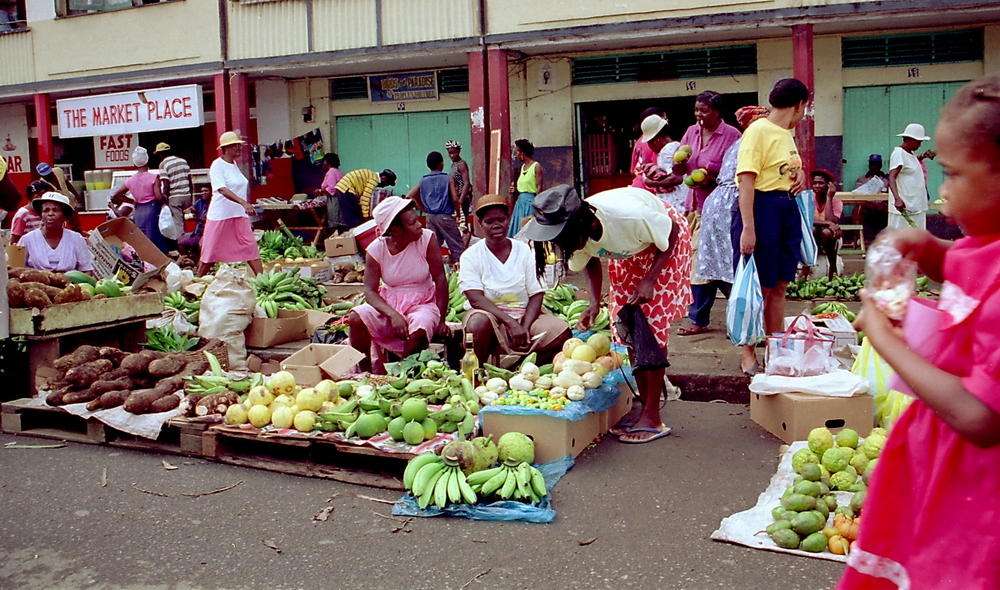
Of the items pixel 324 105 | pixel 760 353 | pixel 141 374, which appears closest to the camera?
pixel 141 374

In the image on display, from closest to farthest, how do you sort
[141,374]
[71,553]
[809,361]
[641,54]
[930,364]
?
1. [930,364]
2. [71,553]
3. [809,361]
4. [141,374]
5. [641,54]

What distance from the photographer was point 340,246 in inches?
462

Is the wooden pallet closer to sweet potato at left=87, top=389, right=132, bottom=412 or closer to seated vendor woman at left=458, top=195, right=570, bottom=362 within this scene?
sweet potato at left=87, top=389, right=132, bottom=412

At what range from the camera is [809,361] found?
512cm

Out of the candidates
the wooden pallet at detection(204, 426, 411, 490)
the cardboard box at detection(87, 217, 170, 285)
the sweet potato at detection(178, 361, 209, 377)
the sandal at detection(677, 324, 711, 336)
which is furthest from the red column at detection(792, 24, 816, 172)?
the wooden pallet at detection(204, 426, 411, 490)

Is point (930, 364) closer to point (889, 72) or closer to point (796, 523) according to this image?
point (796, 523)

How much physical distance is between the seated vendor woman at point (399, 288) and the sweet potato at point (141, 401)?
4.73 ft

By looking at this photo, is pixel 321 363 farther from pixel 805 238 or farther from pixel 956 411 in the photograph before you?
pixel 956 411

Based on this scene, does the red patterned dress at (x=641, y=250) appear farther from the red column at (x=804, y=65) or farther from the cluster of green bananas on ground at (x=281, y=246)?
the cluster of green bananas on ground at (x=281, y=246)

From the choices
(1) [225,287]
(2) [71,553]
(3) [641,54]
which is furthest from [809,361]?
(3) [641,54]

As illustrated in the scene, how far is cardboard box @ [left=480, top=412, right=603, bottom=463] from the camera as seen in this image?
4.70m

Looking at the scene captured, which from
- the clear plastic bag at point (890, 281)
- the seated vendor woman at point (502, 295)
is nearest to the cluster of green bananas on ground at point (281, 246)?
the seated vendor woman at point (502, 295)

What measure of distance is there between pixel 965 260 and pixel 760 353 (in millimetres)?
5319

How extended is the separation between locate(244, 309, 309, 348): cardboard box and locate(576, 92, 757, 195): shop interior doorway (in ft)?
27.3
